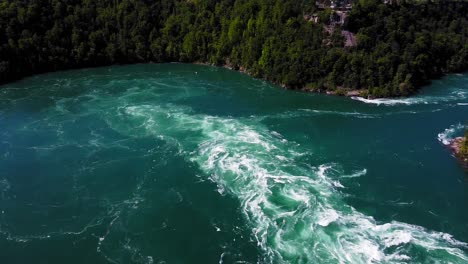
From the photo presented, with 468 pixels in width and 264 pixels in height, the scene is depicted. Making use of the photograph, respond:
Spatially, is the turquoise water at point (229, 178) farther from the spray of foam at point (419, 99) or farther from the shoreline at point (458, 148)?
the shoreline at point (458, 148)

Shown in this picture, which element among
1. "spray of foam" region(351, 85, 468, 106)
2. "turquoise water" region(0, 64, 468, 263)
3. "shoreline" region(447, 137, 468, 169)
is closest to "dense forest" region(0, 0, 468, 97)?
"spray of foam" region(351, 85, 468, 106)

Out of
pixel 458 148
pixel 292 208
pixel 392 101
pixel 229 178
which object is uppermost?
pixel 458 148

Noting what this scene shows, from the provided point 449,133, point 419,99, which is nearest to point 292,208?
point 449,133

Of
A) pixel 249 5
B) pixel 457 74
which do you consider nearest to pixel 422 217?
pixel 457 74

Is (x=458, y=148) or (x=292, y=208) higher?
(x=458, y=148)

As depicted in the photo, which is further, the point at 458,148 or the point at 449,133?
the point at 449,133

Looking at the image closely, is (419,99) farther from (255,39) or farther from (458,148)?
(255,39)

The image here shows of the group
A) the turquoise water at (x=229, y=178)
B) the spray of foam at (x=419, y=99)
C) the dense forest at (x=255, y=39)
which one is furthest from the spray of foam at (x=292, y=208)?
the dense forest at (x=255, y=39)
